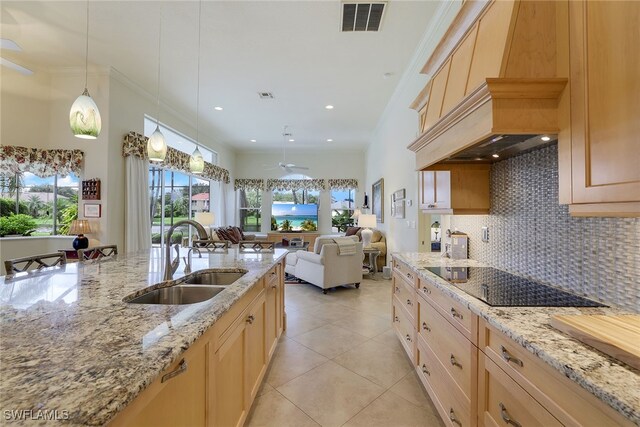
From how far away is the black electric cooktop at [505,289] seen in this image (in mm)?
1290

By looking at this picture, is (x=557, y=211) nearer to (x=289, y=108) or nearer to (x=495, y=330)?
(x=495, y=330)

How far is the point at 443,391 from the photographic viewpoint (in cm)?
165

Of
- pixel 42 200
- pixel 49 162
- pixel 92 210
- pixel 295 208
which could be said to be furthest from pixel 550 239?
pixel 295 208

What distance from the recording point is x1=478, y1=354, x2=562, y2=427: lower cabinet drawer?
3.10 feet

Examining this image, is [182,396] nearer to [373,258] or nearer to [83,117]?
[83,117]

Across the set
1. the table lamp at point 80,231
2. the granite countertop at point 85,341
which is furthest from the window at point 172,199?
the granite countertop at point 85,341

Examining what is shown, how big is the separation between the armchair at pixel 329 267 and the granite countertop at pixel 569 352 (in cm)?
318

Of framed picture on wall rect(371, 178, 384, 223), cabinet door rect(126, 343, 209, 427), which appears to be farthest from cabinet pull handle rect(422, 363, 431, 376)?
framed picture on wall rect(371, 178, 384, 223)

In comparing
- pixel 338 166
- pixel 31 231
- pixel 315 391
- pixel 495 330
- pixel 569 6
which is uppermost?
pixel 338 166

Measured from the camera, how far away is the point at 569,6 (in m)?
1.18

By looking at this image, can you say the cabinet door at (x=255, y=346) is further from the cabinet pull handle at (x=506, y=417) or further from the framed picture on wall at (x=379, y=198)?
the framed picture on wall at (x=379, y=198)

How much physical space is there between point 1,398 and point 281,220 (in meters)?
8.44

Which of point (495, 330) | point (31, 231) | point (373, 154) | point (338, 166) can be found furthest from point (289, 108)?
point (495, 330)

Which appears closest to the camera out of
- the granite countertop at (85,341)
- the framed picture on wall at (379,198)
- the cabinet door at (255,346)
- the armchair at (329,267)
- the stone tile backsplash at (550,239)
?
the granite countertop at (85,341)
